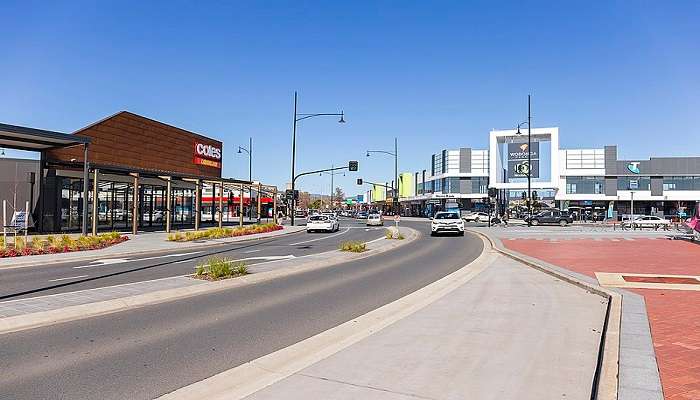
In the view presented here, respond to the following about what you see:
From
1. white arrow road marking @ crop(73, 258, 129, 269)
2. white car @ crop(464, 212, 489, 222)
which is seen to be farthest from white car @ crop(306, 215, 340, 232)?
white car @ crop(464, 212, 489, 222)

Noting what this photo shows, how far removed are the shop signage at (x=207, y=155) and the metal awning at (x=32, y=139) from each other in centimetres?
1629

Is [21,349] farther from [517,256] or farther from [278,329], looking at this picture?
[517,256]

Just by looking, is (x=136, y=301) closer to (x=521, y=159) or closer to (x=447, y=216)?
(x=447, y=216)

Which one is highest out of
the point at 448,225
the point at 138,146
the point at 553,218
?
the point at 138,146

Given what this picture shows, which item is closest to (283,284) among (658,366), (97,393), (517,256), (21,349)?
(21,349)

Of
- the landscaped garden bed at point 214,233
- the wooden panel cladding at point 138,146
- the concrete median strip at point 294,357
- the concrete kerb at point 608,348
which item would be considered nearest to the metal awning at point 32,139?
the wooden panel cladding at point 138,146

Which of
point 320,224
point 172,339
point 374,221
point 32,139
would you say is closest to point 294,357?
point 172,339

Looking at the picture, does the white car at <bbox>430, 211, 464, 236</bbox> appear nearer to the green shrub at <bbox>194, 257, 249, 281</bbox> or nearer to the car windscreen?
the car windscreen

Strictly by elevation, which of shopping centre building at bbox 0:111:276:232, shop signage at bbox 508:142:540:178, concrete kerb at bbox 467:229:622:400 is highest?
shop signage at bbox 508:142:540:178

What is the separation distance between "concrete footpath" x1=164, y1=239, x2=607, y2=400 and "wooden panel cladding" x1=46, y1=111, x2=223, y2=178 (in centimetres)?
2961

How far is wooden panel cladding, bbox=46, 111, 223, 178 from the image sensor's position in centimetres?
3359

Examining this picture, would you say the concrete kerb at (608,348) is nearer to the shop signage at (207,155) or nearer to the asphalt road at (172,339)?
the asphalt road at (172,339)

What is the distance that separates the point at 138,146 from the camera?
3800cm

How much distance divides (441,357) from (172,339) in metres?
3.79
